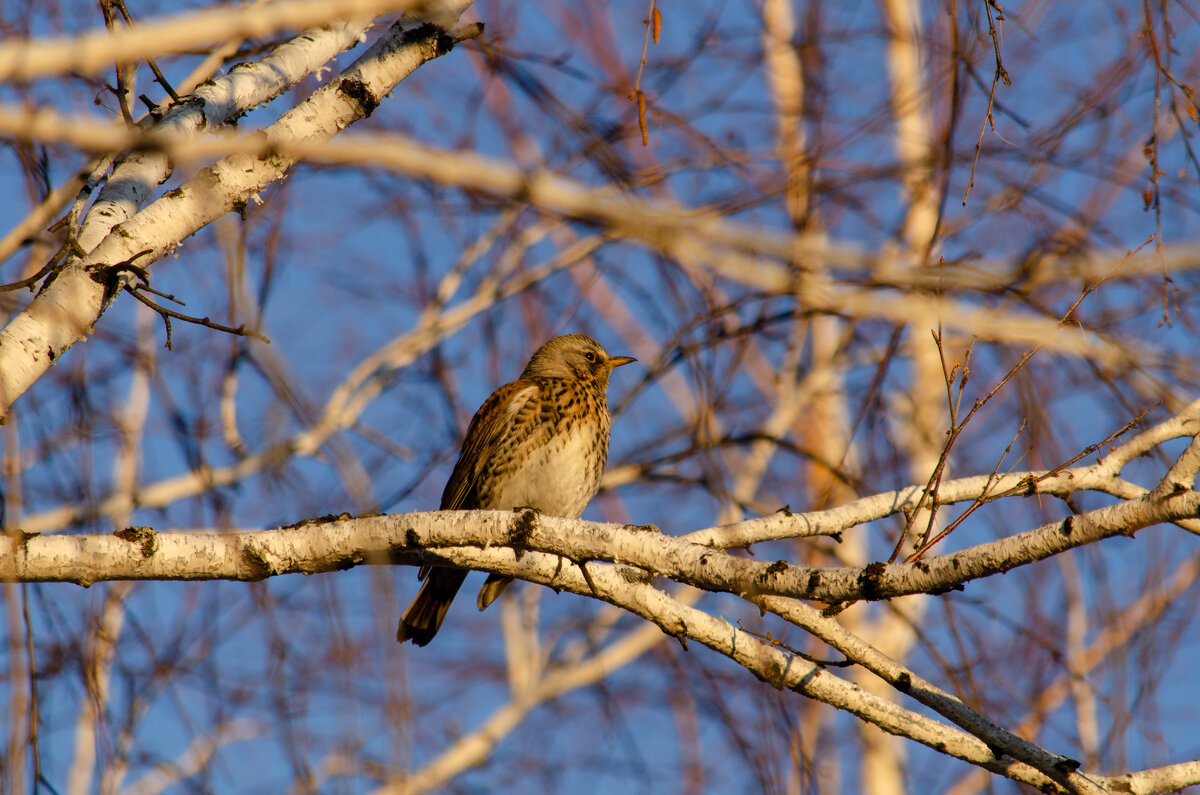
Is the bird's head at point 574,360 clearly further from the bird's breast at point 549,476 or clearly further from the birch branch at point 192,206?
the birch branch at point 192,206

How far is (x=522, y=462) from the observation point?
484 centimetres

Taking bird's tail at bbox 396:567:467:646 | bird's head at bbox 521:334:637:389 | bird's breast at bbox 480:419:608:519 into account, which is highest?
bird's head at bbox 521:334:637:389

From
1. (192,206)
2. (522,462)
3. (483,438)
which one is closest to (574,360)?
(483,438)

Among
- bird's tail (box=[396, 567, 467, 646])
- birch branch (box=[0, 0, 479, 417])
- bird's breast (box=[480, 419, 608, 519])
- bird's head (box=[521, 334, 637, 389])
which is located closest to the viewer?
birch branch (box=[0, 0, 479, 417])

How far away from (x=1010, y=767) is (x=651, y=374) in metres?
3.54

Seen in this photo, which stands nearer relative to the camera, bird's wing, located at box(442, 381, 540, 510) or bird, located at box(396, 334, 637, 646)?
bird, located at box(396, 334, 637, 646)

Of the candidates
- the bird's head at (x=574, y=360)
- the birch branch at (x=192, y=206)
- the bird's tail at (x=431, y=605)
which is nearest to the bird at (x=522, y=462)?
the bird's tail at (x=431, y=605)

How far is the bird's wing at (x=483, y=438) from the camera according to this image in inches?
194

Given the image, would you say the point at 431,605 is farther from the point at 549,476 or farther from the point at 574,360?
the point at 574,360

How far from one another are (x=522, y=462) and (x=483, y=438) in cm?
26

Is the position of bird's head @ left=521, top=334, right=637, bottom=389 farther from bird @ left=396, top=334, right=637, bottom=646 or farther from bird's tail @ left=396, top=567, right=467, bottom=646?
bird's tail @ left=396, top=567, right=467, bottom=646

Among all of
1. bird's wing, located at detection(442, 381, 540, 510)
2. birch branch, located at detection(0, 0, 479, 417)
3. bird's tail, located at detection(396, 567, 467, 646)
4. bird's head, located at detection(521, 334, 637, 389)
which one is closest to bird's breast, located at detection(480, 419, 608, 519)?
bird's wing, located at detection(442, 381, 540, 510)

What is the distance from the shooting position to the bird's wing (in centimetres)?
493

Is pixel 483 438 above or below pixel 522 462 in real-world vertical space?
above
